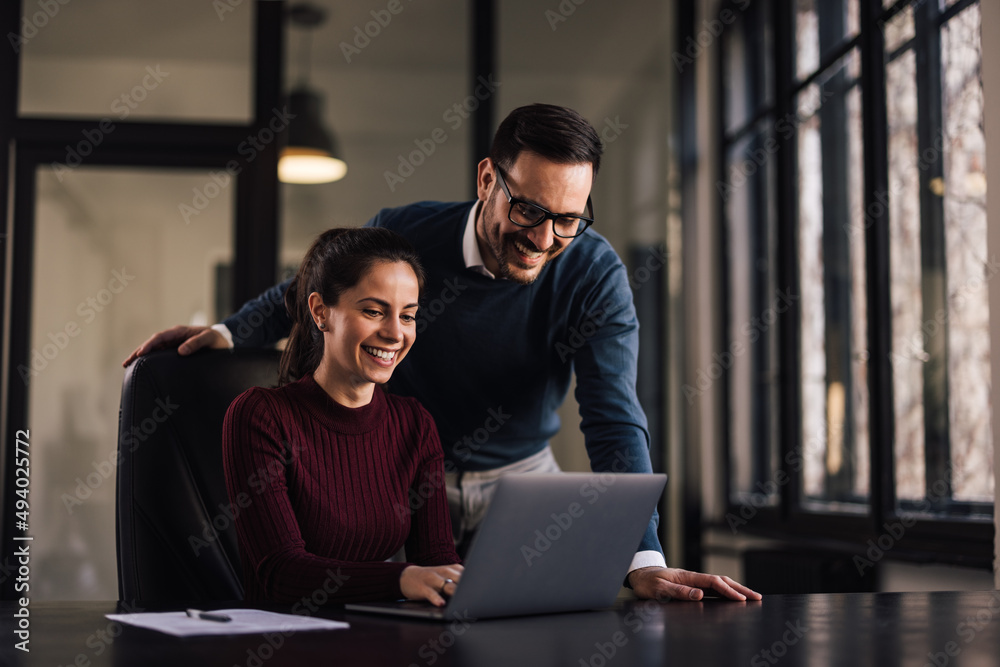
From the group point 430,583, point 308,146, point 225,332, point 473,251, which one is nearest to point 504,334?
point 473,251

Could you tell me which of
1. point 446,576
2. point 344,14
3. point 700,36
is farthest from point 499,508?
point 700,36

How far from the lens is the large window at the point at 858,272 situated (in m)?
2.60

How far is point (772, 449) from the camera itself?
397cm

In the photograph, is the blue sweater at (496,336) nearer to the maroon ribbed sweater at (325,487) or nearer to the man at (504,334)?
the man at (504,334)

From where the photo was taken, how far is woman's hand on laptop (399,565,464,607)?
1.19 m

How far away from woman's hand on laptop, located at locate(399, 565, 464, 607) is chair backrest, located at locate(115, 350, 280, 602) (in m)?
0.55

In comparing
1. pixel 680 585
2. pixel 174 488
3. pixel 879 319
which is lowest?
pixel 680 585

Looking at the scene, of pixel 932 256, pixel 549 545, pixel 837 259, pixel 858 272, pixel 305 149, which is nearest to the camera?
pixel 549 545

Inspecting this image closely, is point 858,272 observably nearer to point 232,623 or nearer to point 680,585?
point 680,585

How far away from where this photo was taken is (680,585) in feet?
4.63

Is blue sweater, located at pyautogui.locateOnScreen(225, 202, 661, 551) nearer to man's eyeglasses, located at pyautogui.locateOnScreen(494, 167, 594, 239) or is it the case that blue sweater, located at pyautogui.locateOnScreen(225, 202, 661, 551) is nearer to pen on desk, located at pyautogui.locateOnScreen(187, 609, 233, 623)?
man's eyeglasses, located at pyautogui.locateOnScreen(494, 167, 594, 239)

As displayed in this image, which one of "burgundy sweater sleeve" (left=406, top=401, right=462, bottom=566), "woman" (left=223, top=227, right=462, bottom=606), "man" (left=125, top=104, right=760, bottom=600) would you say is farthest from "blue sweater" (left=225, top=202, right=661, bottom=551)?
"burgundy sweater sleeve" (left=406, top=401, right=462, bottom=566)

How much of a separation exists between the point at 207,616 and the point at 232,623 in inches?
1.3

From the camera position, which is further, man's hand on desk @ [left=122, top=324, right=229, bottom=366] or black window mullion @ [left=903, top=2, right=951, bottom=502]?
black window mullion @ [left=903, top=2, right=951, bottom=502]
